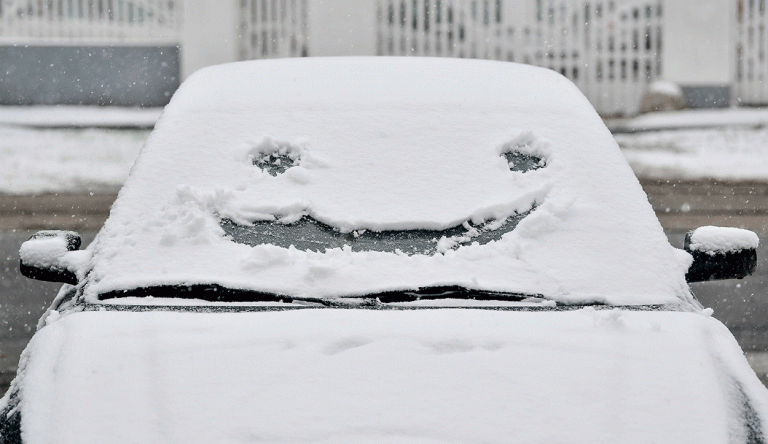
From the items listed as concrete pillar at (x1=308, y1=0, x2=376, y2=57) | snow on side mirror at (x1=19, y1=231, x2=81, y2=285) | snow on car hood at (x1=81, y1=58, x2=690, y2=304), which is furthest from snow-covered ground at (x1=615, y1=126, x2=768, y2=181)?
snow on side mirror at (x1=19, y1=231, x2=81, y2=285)

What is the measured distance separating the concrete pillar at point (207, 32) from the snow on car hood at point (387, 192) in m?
14.6

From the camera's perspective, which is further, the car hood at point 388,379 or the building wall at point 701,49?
the building wall at point 701,49

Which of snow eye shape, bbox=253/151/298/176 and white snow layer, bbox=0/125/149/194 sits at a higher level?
snow eye shape, bbox=253/151/298/176

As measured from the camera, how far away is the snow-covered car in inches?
73.7

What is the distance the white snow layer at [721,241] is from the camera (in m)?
2.62

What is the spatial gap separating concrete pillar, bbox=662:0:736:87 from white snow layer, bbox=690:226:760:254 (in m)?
16.0

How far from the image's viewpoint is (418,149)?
273 cm

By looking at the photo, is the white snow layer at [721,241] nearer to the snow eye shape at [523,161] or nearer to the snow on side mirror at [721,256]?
the snow on side mirror at [721,256]

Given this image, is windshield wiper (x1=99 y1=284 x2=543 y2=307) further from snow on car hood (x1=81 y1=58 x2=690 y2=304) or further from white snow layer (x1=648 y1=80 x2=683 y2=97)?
white snow layer (x1=648 y1=80 x2=683 y2=97)

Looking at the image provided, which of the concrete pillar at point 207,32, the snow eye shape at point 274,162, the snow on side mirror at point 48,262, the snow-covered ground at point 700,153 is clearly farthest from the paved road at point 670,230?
the concrete pillar at point 207,32

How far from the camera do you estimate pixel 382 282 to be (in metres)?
2.33

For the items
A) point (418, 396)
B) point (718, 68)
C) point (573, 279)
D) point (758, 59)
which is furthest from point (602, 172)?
point (758, 59)

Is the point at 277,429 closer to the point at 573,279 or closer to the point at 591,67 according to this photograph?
the point at 573,279

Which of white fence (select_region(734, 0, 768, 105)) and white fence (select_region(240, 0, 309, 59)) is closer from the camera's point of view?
white fence (select_region(240, 0, 309, 59))
